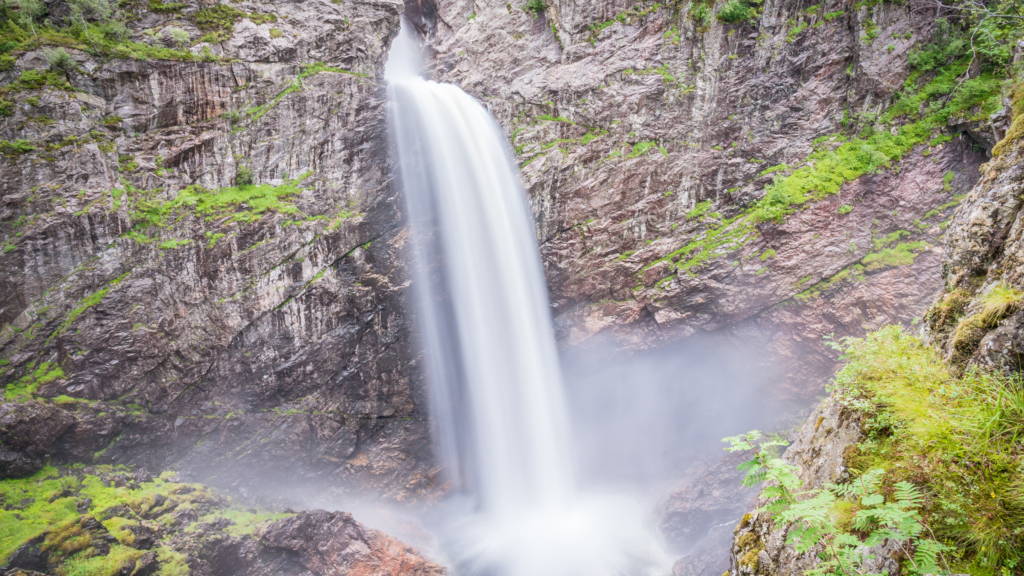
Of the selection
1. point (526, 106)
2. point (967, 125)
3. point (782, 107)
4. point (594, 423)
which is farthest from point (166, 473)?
point (967, 125)

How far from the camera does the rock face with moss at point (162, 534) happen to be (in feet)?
29.2

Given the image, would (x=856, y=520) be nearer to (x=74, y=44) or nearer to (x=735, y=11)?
(x=735, y=11)

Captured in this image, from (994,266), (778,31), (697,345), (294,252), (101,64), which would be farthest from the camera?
(697,345)

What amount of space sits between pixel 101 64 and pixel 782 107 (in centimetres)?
2060

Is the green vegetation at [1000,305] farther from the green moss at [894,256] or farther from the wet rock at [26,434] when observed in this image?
the wet rock at [26,434]

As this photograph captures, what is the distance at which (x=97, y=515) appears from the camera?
980 cm

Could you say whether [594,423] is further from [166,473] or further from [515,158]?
[166,473]

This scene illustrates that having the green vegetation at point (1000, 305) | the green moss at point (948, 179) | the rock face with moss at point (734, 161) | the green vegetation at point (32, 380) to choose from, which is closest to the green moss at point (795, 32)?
the rock face with moss at point (734, 161)

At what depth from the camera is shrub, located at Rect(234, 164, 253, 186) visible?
42.1 feet

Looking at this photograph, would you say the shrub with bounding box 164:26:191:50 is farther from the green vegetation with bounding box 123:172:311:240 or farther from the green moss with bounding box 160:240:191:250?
the green moss with bounding box 160:240:191:250

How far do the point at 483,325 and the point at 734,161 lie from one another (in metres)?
10.5

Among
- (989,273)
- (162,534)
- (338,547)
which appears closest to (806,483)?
(989,273)

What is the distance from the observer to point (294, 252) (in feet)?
42.3

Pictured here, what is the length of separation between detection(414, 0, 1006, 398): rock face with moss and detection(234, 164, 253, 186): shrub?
888 centimetres
